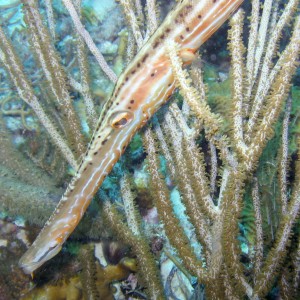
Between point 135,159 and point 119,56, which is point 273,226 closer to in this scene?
point 135,159

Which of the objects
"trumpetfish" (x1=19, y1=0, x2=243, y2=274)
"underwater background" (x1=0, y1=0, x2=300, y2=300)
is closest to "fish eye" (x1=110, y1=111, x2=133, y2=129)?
"trumpetfish" (x1=19, y1=0, x2=243, y2=274)

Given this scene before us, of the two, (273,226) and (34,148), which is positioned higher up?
(34,148)

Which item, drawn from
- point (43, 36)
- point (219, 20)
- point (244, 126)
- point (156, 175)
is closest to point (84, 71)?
point (43, 36)

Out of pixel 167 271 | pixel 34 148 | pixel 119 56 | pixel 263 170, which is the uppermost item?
pixel 119 56

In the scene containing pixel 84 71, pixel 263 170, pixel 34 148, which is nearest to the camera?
pixel 84 71

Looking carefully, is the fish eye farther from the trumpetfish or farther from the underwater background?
the underwater background

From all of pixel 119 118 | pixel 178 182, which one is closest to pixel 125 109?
pixel 119 118
